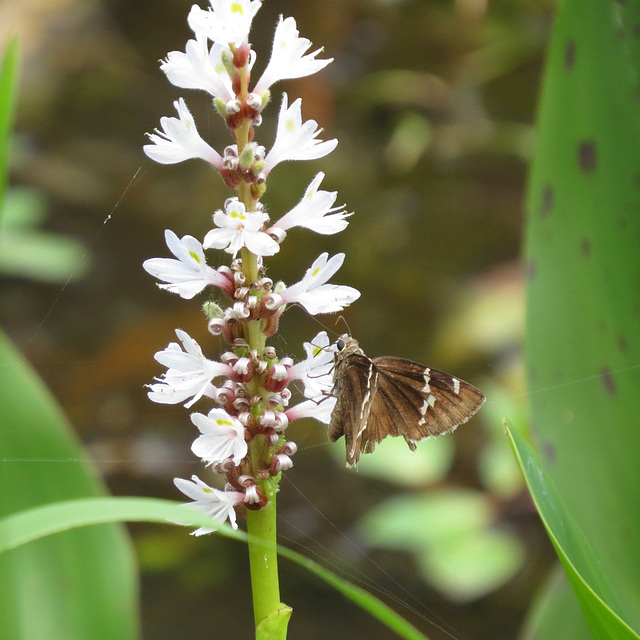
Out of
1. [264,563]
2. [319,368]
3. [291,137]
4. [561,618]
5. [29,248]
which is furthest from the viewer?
[29,248]

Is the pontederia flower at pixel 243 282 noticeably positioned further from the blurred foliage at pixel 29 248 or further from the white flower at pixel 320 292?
the blurred foliage at pixel 29 248

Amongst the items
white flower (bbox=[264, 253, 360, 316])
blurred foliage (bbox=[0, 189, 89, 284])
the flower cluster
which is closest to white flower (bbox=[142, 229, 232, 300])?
the flower cluster

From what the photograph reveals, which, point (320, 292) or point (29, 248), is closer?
point (320, 292)

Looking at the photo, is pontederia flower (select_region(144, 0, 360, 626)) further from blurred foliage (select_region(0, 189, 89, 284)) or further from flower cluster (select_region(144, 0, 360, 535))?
blurred foliage (select_region(0, 189, 89, 284))

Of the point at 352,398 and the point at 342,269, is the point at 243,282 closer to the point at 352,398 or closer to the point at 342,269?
the point at 352,398

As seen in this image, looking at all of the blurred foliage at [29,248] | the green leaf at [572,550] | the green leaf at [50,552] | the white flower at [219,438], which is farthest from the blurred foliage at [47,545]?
the blurred foliage at [29,248]

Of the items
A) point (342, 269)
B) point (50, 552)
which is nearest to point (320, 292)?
point (50, 552)
